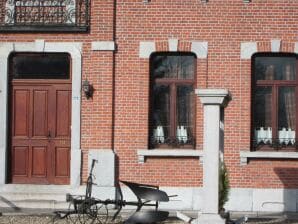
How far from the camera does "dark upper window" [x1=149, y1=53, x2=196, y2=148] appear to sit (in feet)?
47.4

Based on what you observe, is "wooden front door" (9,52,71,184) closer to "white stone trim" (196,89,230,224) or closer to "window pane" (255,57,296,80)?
"window pane" (255,57,296,80)

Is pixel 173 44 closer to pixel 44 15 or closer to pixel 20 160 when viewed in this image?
pixel 44 15

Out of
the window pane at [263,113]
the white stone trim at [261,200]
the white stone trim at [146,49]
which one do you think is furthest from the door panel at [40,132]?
the window pane at [263,113]

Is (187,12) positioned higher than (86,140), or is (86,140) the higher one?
(187,12)

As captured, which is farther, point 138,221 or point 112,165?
point 112,165

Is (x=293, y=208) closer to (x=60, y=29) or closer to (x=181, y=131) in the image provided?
(x=181, y=131)

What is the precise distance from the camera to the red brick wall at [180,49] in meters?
14.1

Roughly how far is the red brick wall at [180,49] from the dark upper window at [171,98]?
0.27 m

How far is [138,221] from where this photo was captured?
11.3 metres

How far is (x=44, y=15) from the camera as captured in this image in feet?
47.0

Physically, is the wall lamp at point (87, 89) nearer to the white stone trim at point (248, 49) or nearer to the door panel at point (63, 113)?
the door panel at point (63, 113)

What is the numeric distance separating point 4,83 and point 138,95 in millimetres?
2890

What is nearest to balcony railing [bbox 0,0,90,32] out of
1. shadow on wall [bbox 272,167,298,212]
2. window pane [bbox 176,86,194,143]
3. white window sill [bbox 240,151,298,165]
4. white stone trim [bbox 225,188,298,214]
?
window pane [bbox 176,86,194,143]

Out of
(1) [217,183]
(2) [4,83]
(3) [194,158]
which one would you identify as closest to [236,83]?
(3) [194,158]
